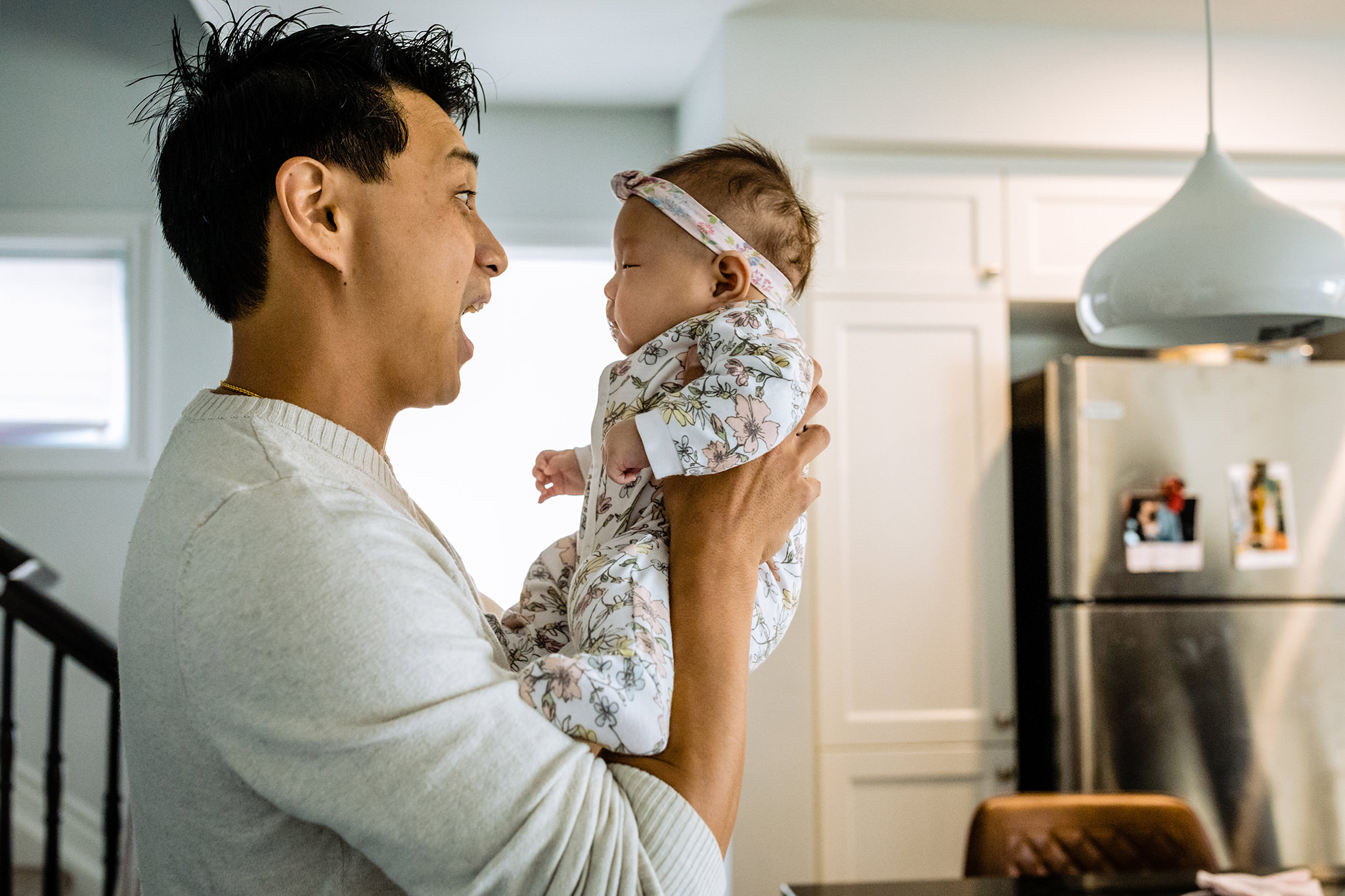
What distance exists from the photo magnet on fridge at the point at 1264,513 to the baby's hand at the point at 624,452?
221 centimetres

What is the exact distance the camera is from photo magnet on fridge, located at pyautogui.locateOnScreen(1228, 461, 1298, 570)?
2.65 metres

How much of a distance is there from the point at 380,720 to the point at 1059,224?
2771 mm

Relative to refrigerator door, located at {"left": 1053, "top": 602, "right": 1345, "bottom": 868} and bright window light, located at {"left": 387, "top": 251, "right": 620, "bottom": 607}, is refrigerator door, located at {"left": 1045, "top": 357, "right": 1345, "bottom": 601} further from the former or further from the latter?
bright window light, located at {"left": 387, "top": 251, "right": 620, "bottom": 607}

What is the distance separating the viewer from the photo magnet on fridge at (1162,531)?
261 cm

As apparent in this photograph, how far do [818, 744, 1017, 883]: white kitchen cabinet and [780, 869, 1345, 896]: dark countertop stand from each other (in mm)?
923

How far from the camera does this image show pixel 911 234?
2850 millimetres

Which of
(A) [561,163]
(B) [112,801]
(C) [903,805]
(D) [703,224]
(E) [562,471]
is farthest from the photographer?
(A) [561,163]

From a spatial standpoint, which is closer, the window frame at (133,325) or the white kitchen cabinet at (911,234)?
the white kitchen cabinet at (911,234)

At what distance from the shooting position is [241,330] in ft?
2.94

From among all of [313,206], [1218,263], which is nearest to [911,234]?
[1218,263]

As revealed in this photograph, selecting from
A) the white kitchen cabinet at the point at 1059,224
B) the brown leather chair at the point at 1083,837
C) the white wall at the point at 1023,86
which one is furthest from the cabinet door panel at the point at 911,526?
the brown leather chair at the point at 1083,837

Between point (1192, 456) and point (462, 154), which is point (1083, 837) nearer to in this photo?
point (1192, 456)

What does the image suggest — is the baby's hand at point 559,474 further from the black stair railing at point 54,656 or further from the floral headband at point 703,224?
the black stair railing at point 54,656

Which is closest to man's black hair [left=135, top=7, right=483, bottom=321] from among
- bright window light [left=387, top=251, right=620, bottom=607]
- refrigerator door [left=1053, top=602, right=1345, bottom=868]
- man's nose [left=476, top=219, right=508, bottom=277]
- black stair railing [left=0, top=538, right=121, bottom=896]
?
man's nose [left=476, top=219, right=508, bottom=277]
